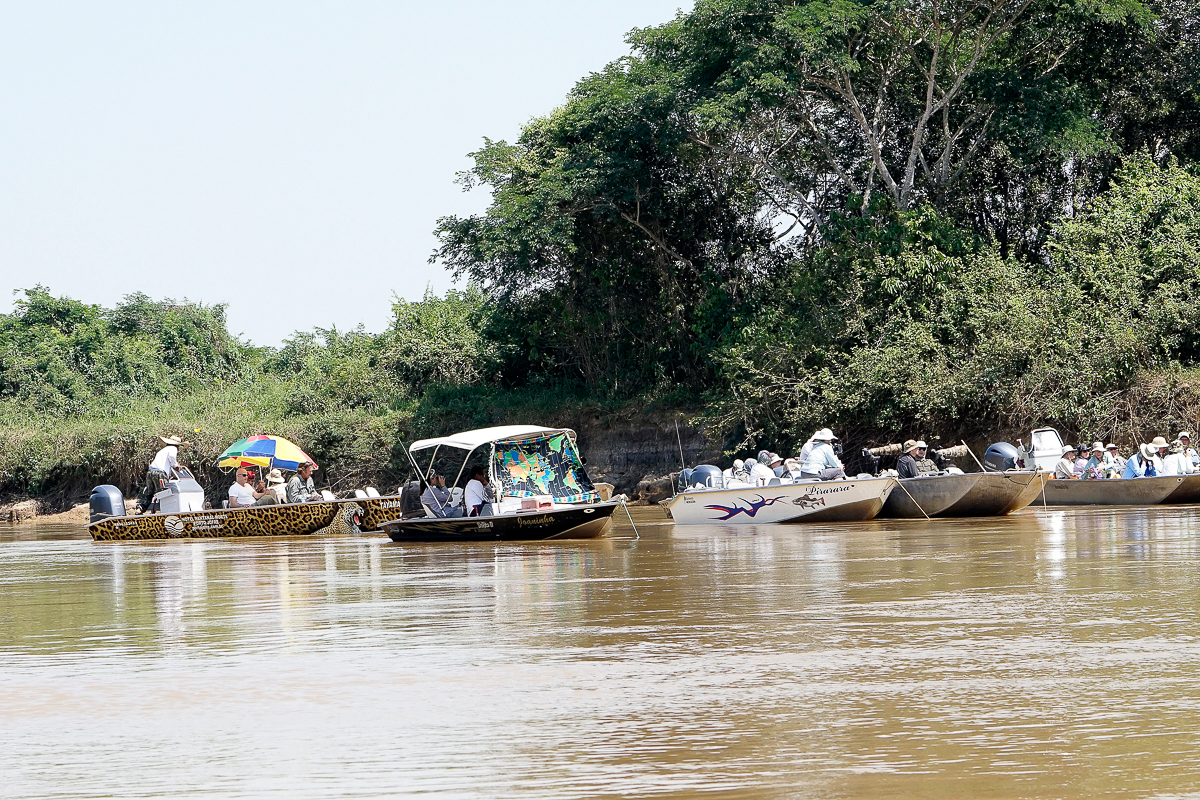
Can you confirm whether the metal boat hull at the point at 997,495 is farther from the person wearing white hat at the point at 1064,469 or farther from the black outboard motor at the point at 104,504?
the black outboard motor at the point at 104,504

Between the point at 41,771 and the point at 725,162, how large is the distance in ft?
98.7

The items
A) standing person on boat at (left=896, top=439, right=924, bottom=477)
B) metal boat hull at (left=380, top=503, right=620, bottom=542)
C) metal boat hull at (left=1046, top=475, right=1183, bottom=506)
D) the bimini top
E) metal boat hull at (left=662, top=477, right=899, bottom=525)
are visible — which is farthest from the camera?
metal boat hull at (left=1046, top=475, right=1183, bottom=506)

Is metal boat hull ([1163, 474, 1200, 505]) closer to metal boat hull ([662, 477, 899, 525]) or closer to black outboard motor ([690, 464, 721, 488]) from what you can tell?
metal boat hull ([662, 477, 899, 525])

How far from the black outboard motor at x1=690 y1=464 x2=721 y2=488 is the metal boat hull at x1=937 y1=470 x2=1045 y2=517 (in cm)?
387

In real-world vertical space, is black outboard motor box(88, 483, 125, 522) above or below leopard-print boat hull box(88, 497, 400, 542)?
above

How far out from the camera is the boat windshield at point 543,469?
2080 cm

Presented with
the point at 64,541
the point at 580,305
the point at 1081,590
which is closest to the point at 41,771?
the point at 1081,590

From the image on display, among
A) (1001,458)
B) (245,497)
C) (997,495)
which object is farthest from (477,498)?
(1001,458)

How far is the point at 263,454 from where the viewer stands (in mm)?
27812

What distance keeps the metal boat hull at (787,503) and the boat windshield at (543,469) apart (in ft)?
6.61

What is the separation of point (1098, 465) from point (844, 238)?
32.2 ft

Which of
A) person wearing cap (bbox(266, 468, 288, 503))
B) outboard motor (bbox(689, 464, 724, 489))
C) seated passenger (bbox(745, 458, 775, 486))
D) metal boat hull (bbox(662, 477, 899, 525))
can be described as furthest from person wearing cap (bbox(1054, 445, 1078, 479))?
person wearing cap (bbox(266, 468, 288, 503))

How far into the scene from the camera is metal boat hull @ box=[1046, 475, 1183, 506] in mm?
22469

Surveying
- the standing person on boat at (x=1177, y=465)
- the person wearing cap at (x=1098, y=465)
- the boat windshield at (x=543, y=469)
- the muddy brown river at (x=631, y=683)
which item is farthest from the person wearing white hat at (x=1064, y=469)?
the muddy brown river at (x=631, y=683)
